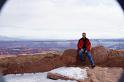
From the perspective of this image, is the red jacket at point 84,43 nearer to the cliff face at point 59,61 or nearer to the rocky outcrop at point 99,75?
the rocky outcrop at point 99,75

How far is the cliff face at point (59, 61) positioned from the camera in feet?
60.2

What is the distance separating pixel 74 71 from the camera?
16328 mm

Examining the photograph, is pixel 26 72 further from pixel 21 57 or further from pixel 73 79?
pixel 73 79

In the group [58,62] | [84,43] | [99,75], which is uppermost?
[84,43]

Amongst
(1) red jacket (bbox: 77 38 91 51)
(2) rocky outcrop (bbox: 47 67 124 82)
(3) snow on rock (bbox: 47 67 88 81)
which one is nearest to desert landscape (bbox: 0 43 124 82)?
(2) rocky outcrop (bbox: 47 67 124 82)

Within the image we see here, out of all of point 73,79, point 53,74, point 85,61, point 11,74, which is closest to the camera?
point 73,79

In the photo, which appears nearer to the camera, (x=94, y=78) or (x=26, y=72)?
(x=94, y=78)

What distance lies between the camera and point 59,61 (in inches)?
752

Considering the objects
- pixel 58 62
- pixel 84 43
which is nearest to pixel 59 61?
pixel 58 62

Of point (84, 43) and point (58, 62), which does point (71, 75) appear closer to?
point (84, 43)

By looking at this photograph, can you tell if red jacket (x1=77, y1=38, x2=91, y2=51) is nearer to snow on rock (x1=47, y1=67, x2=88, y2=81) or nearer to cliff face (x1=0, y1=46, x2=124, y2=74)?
snow on rock (x1=47, y1=67, x2=88, y2=81)

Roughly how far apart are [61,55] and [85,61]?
2300 mm

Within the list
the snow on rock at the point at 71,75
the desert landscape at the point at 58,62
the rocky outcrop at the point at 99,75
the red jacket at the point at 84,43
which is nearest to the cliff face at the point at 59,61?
the desert landscape at the point at 58,62

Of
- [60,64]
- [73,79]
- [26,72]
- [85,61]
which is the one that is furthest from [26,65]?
[73,79]
